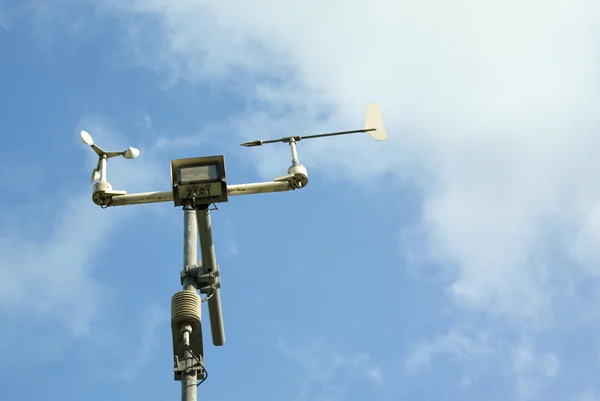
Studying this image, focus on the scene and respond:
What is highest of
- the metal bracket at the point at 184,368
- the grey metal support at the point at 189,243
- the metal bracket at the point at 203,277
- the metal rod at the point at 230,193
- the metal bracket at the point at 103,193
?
the metal bracket at the point at 103,193

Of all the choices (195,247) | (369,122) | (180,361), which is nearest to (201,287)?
(195,247)

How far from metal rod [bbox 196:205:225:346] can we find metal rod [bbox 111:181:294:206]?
522 mm

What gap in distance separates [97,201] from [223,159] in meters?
1.86

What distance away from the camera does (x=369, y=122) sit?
13.3 meters

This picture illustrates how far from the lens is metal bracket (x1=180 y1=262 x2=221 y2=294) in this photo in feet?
30.8

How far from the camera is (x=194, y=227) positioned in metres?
9.62

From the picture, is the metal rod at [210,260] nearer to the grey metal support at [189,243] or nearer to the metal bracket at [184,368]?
the grey metal support at [189,243]

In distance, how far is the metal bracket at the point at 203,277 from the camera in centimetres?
938

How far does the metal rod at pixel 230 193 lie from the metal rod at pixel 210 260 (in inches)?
20.6

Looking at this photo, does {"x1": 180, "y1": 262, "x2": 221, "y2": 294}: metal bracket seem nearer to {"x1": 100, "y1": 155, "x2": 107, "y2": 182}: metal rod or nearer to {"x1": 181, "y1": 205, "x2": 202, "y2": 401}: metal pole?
{"x1": 181, "y1": 205, "x2": 202, "y2": 401}: metal pole

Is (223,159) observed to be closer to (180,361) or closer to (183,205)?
(183,205)

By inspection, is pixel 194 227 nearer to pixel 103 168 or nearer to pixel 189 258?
pixel 189 258

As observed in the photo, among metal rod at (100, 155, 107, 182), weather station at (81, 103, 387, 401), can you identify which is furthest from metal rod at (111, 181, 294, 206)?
metal rod at (100, 155, 107, 182)

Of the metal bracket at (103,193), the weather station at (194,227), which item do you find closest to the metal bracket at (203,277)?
the weather station at (194,227)
